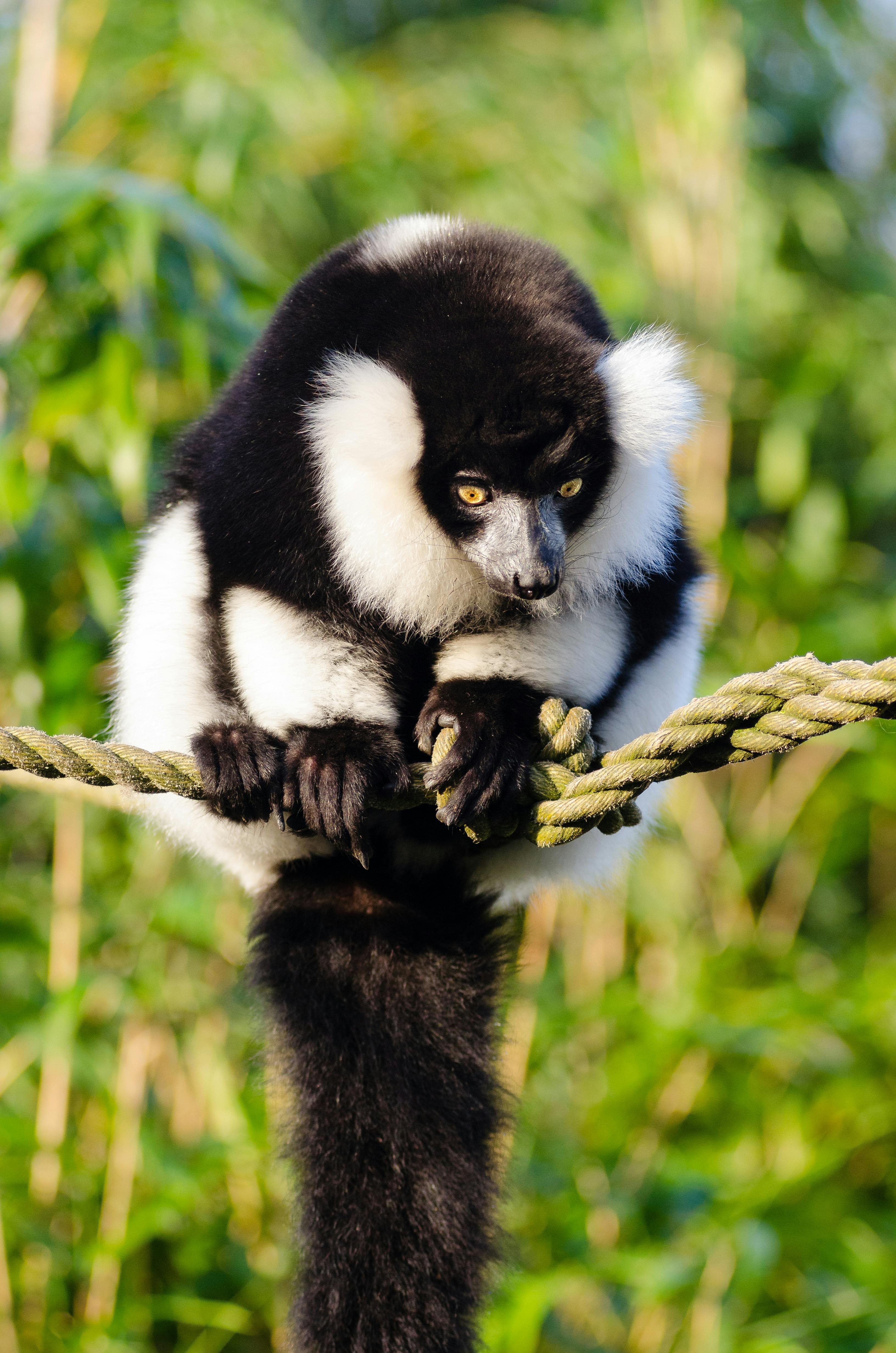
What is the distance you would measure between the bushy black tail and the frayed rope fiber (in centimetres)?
29

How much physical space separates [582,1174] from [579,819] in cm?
200

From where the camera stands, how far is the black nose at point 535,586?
1.76 meters

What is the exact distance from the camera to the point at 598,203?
4965 mm

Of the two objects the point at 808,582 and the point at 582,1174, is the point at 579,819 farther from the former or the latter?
the point at 808,582

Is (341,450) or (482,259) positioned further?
(482,259)

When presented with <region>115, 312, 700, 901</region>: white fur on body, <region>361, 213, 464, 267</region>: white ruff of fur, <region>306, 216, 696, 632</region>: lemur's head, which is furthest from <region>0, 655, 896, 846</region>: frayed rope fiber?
<region>361, 213, 464, 267</region>: white ruff of fur

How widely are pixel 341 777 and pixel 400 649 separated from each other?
31 cm

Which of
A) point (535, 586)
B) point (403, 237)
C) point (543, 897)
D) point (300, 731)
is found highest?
point (403, 237)

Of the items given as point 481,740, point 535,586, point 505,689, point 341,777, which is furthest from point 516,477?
point 341,777

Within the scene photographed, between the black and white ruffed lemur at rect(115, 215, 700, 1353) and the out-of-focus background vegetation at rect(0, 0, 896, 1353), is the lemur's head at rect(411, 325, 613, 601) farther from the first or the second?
the out-of-focus background vegetation at rect(0, 0, 896, 1353)

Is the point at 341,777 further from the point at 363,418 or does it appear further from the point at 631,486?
the point at 631,486

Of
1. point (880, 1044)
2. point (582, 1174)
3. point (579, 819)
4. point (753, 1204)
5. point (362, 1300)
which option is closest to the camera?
point (579, 819)

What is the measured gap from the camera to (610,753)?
5.24ft

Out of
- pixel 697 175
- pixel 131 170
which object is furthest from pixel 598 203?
Answer: pixel 131 170
